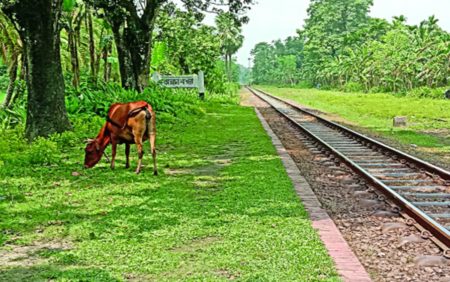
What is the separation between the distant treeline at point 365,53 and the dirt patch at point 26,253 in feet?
117

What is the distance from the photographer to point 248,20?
21.4 metres

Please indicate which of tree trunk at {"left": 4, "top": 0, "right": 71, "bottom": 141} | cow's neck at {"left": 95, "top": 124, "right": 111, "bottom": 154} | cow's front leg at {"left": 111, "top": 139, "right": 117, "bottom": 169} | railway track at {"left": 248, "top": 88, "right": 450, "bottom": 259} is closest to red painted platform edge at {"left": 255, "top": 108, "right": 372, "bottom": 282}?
railway track at {"left": 248, "top": 88, "right": 450, "bottom": 259}

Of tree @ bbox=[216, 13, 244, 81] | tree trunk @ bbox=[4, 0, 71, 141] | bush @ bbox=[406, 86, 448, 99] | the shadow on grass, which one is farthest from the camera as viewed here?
tree @ bbox=[216, 13, 244, 81]

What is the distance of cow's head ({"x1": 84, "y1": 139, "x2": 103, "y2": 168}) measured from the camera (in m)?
8.23

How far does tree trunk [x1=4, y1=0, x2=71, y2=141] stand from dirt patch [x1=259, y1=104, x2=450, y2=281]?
17.1 ft

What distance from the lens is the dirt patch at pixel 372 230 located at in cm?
437

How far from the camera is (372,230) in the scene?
18.3 ft

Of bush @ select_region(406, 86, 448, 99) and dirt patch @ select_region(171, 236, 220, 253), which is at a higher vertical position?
dirt patch @ select_region(171, 236, 220, 253)

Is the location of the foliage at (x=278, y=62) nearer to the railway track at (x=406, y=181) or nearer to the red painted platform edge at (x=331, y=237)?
the railway track at (x=406, y=181)

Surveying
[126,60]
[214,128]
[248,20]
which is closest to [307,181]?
[214,128]

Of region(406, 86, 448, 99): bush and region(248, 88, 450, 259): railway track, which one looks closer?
region(248, 88, 450, 259): railway track

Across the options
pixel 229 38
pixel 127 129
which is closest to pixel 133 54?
pixel 127 129

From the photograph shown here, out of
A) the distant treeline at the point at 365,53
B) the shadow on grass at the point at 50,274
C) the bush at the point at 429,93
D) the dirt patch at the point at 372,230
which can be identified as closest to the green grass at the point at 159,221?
the shadow on grass at the point at 50,274

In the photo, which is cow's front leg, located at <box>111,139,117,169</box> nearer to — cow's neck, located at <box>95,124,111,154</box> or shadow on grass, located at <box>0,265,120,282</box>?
cow's neck, located at <box>95,124,111,154</box>
